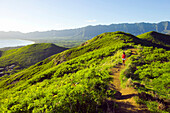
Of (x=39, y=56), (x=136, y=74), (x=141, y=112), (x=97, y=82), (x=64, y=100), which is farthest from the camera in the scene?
(x=39, y=56)

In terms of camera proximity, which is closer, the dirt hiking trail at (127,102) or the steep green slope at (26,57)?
the dirt hiking trail at (127,102)

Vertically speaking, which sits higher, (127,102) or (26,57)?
(127,102)

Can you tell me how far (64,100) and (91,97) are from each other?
207 centimetres

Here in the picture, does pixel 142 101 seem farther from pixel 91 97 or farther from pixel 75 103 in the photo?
pixel 75 103

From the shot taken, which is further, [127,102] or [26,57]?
[26,57]

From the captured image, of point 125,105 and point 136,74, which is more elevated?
point 136,74

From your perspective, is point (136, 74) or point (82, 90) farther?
point (136, 74)

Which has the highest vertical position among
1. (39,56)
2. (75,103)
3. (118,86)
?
(75,103)

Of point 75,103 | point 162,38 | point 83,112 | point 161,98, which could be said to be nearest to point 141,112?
point 161,98

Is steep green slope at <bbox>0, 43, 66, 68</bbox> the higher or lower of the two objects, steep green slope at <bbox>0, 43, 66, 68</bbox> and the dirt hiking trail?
the lower

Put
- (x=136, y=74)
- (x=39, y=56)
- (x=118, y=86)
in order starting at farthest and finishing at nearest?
(x=39, y=56), (x=136, y=74), (x=118, y=86)

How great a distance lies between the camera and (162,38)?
128625 millimetres

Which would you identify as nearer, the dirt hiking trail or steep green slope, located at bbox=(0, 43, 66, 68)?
the dirt hiking trail

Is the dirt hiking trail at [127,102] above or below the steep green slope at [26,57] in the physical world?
above
